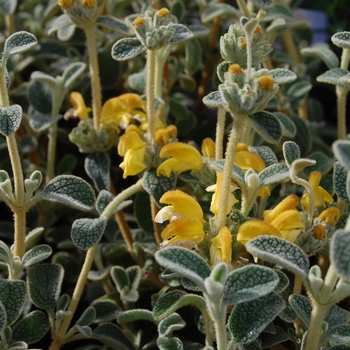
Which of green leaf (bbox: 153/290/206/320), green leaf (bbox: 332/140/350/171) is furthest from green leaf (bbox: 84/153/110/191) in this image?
green leaf (bbox: 332/140/350/171)

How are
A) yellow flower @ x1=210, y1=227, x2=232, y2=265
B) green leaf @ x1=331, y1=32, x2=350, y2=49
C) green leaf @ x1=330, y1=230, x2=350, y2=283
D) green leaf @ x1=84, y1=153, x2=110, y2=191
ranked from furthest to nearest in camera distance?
green leaf @ x1=84, y1=153, x2=110, y2=191
green leaf @ x1=331, y1=32, x2=350, y2=49
yellow flower @ x1=210, y1=227, x2=232, y2=265
green leaf @ x1=330, y1=230, x2=350, y2=283

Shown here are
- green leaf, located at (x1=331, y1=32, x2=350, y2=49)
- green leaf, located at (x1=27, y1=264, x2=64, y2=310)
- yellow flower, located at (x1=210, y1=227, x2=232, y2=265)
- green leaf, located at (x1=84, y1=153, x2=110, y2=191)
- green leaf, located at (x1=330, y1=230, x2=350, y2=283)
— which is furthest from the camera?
green leaf, located at (x1=84, y1=153, x2=110, y2=191)

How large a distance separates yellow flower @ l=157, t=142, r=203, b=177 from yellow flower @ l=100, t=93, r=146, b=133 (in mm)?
142

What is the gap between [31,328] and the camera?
81cm

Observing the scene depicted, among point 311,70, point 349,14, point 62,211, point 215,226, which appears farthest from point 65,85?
point 349,14

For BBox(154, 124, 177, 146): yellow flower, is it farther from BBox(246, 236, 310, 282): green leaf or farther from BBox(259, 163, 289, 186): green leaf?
BBox(246, 236, 310, 282): green leaf

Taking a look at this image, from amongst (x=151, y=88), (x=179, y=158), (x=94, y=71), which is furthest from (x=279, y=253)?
(x=94, y=71)

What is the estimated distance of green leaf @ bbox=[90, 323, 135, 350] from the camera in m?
0.82

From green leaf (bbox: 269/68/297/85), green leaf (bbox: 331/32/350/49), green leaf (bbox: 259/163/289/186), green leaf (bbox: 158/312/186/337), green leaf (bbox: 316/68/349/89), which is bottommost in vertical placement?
green leaf (bbox: 158/312/186/337)

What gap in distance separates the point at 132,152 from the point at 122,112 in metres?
Answer: 0.15

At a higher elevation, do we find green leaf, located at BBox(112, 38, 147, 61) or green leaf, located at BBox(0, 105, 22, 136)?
green leaf, located at BBox(112, 38, 147, 61)

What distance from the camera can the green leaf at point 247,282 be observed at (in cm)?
56

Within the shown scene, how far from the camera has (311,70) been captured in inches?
64.1

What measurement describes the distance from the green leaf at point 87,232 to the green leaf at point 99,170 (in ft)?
0.53
